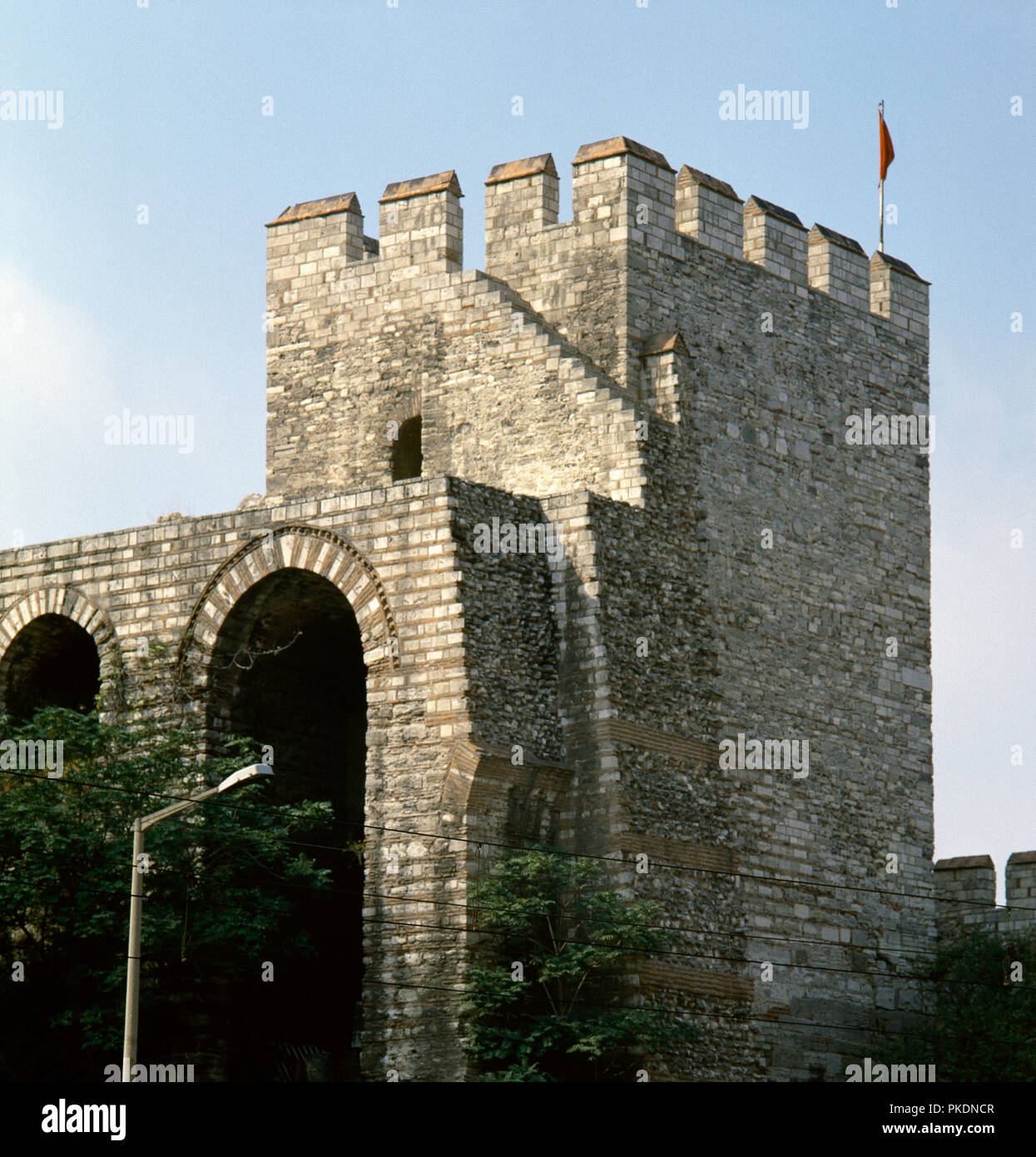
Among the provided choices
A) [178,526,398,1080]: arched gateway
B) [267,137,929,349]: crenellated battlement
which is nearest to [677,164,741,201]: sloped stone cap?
[267,137,929,349]: crenellated battlement

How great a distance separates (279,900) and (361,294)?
8998mm

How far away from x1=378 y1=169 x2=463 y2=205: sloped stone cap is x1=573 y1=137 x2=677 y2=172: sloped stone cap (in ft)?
5.29

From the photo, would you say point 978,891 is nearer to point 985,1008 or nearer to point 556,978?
point 985,1008

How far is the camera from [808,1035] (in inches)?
1155

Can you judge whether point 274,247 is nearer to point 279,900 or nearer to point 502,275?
point 502,275

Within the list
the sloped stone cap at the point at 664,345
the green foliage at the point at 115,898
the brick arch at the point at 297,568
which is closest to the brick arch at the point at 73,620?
the brick arch at the point at 297,568

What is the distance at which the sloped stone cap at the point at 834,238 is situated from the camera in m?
33.1

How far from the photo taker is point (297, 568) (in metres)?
27.9

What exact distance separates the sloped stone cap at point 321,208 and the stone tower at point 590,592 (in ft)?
0.19

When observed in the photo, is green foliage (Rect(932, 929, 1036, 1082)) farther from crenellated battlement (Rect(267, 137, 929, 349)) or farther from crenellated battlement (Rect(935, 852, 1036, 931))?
crenellated battlement (Rect(267, 137, 929, 349))

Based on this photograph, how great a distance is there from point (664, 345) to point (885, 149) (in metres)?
6.49

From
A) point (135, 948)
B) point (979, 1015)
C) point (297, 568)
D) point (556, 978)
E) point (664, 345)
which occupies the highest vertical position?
point (664, 345)

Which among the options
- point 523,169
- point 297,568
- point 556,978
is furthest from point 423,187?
point 556,978

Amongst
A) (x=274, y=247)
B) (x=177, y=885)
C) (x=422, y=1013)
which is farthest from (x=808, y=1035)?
(x=274, y=247)
